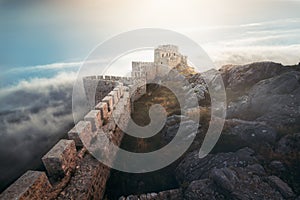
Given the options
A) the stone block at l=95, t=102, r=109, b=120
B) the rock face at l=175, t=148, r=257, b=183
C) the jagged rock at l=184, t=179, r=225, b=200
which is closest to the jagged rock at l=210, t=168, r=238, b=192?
the jagged rock at l=184, t=179, r=225, b=200

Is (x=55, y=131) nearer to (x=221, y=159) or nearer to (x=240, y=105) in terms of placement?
(x=221, y=159)

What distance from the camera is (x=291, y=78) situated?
12.1 meters

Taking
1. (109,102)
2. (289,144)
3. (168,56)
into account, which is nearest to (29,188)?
(109,102)

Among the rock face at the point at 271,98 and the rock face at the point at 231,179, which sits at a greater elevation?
the rock face at the point at 271,98

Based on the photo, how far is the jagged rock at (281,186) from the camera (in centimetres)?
630

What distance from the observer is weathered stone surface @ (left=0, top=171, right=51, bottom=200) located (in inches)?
194

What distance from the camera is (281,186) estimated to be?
6523mm

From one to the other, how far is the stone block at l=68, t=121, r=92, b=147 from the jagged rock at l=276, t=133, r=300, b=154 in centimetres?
792

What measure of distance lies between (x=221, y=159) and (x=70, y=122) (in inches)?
420

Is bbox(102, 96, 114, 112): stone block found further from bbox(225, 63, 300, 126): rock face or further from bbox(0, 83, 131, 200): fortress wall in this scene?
bbox(225, 63, 300, 126): rock face

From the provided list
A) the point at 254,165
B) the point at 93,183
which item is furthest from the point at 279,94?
the point at 93,183

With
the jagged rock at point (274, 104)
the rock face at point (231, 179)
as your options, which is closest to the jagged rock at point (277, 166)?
the rock face at point (231, 179)

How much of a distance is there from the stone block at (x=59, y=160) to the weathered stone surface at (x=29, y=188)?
1.92 feet

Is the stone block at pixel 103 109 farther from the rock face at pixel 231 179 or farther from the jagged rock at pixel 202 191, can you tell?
the jagged rock at pixel 202 191
